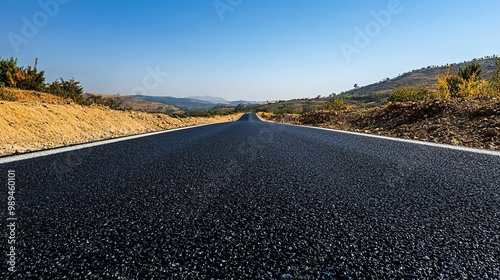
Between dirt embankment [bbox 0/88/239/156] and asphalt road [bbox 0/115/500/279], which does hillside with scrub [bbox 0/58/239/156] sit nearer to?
dirt embankment [bbox 0/88/239/156]

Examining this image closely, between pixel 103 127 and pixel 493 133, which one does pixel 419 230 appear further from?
pixel 103 127

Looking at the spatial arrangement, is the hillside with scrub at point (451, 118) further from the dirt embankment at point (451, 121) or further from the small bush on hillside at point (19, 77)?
the small bush on hillside at point (19, 77)

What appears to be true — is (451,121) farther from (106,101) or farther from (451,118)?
(106,101)

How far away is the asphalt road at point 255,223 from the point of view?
94cm

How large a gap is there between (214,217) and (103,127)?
33.2 feet

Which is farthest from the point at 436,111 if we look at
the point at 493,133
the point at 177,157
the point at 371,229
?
the point at 371,229

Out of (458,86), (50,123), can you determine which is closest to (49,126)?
(50,123)

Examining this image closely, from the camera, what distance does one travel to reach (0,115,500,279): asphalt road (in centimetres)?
94

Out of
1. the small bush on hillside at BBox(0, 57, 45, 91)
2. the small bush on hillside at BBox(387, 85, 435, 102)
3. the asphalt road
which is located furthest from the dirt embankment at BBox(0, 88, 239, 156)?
the small bush on hillside at BBox(387, 85, 435, 102)

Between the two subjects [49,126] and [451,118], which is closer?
[49,126]

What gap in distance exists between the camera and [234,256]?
100 cm

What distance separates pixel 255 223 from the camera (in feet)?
4.34

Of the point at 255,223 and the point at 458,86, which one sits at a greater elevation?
the point at 458,86

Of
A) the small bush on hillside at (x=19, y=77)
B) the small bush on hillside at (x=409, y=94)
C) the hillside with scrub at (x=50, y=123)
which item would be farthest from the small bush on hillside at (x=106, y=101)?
the small bush on hillside at (x=409, y=94)
